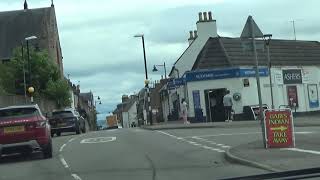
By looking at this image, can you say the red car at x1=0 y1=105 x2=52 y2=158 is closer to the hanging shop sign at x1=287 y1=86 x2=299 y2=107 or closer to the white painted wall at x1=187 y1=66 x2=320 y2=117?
the white painted wall at x1=187 y1=66 x2=320 y2=117

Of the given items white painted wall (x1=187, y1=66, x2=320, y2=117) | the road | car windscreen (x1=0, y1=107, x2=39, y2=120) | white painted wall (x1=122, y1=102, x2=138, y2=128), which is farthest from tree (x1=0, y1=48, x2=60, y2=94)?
white painted wall (x1=122, y1=102, x2=138, y2=128)

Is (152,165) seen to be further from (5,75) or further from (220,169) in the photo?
(5,75)

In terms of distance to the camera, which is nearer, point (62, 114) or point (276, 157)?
point (276, 157)

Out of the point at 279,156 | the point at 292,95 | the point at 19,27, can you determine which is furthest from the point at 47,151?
the point at 19,27

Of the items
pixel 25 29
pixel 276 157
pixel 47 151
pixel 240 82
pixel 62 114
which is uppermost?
pixel 25 29

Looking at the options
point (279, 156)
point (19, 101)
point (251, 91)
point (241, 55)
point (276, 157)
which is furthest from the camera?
point (19, 101)

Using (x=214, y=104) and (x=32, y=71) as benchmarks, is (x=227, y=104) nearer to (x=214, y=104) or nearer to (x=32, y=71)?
(x=214, y=104)

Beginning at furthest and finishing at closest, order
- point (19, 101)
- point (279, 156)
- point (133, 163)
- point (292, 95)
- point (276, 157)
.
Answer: point (19, 101)
point (292, 95)
point (133, 163)
point (279, 156)
point (276, 157)

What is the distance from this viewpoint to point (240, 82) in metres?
47.1

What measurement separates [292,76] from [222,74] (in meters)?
5.67

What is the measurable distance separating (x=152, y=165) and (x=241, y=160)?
2069 millimetres

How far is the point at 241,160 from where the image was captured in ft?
48.5

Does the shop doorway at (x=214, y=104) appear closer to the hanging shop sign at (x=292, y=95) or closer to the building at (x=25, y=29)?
the hanging shop sign at (x=292, y=95)

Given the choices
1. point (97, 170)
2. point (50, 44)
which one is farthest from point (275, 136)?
point (50, 44)
